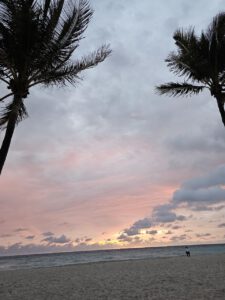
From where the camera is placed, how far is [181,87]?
694 inches

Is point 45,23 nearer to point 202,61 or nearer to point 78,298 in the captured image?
point 202,61

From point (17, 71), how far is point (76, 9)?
2.73 m

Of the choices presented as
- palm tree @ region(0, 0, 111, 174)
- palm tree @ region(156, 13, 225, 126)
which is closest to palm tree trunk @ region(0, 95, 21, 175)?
palm tree @ region(0, 0, 111, 174)

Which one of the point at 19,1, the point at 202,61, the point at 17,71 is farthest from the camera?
the point at 202,61

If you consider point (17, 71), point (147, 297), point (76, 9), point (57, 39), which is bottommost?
point (147, 297)

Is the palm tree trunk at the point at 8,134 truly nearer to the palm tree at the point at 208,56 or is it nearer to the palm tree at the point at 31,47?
the palm tree at the point at 31,47

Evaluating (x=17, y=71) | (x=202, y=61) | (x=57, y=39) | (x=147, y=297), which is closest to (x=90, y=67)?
(x=57, y=39)

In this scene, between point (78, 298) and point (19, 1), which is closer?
point (19, 1)

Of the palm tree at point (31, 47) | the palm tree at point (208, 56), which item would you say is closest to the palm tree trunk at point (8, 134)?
the palm tree at point (31, 47)

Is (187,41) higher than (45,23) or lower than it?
higher

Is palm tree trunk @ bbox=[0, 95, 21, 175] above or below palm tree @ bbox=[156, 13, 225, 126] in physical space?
below

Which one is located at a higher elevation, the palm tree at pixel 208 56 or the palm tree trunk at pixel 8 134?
the palm tree at pixel 208 56

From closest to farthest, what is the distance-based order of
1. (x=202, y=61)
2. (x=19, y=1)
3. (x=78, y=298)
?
1. (x=19, y=1)
2. (x=78, y=298)
3. (x=202, y=61)

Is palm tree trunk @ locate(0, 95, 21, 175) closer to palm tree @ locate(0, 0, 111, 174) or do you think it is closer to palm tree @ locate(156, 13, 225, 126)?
palm tree @ locate(0, 0, 111, 174)
